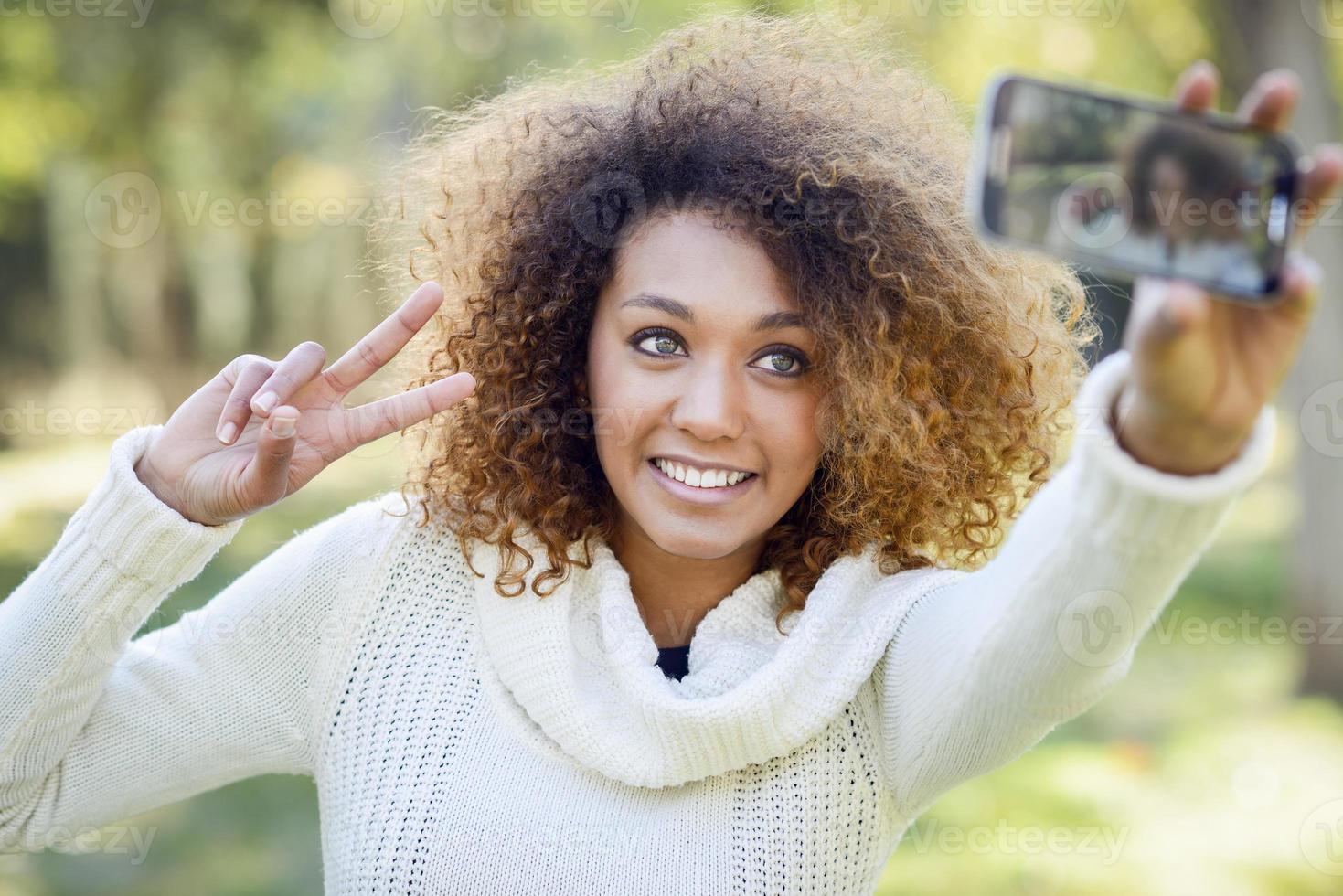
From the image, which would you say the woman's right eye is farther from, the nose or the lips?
the lips

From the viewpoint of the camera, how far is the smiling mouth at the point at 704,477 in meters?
2.00

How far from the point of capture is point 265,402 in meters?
1.79

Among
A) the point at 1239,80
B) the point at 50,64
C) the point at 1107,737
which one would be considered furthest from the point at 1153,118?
the point at 50,64

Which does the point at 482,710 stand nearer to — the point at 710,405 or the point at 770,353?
the point at 710,405

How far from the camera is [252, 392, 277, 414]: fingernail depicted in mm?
1789

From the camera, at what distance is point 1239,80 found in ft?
19.2

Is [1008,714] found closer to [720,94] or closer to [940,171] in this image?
[940,171]
